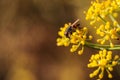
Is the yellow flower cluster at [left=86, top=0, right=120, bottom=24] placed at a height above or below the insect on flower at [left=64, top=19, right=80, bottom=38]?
above

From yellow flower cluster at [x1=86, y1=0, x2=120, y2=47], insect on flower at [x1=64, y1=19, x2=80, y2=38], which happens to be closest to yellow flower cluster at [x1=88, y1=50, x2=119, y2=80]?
yellow flower cluster at [x1=86, y1=0, x2=120, y2=47]

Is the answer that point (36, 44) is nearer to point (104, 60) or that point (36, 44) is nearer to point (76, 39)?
point (76, 39)

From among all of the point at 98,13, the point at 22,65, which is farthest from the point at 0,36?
the point at 98,13

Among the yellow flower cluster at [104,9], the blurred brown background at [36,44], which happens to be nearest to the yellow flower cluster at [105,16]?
the yellow flower cluster at [104,9]

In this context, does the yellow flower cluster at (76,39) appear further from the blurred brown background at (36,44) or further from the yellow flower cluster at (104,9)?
the blurred brown background at (36,44)

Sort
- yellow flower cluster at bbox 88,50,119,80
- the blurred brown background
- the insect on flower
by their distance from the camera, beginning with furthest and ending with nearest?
1. the blurred brown background
2. the insect on flower
3. yellow flower cluster at bbox 88,50,119,80

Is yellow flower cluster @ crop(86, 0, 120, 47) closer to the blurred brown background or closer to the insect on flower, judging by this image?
the insect on flower

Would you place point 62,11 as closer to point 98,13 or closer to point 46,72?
point 46,72

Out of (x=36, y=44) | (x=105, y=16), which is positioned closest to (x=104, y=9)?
(x=105, y=16)
